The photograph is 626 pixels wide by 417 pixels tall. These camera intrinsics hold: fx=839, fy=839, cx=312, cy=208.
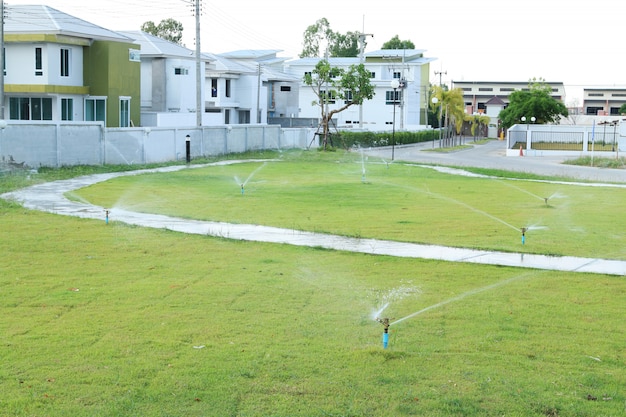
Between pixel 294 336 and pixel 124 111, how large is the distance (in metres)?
43.6

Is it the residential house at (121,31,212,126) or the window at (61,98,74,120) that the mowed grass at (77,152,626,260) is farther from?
the residential house at (121,31,212,126)

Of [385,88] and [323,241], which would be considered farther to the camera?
[385,88]

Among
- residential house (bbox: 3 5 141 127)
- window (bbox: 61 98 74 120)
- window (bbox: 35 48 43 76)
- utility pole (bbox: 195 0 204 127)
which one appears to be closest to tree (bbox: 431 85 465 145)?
residential house (bbox: 3 5 141 127)

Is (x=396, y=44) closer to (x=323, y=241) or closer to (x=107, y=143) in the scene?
(x=107, y=143)

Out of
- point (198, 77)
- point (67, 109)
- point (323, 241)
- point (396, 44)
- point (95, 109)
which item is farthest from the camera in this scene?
point (396, 44)

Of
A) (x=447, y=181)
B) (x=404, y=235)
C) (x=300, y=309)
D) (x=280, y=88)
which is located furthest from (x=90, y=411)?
(x=280, y=88)

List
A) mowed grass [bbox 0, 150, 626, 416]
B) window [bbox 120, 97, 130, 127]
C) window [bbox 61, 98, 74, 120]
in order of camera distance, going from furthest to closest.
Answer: window [bbox 120, 97, 130, 127] → window [bbox 61, 98, 74, 120] → mowed grass [bbox 0, 150, 626, 416]

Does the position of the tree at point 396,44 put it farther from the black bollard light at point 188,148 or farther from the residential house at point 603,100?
the black bollard light at point 188,148

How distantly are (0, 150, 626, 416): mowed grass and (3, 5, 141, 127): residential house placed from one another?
33.5 metres

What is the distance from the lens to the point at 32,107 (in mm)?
46562

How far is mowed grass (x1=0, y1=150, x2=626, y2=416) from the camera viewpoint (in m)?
7.00

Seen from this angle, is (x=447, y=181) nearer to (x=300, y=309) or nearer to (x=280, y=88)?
(x=300, y=309)

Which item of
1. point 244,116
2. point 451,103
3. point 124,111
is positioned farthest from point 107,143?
point 451,103

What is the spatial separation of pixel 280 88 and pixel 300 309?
77729mm
